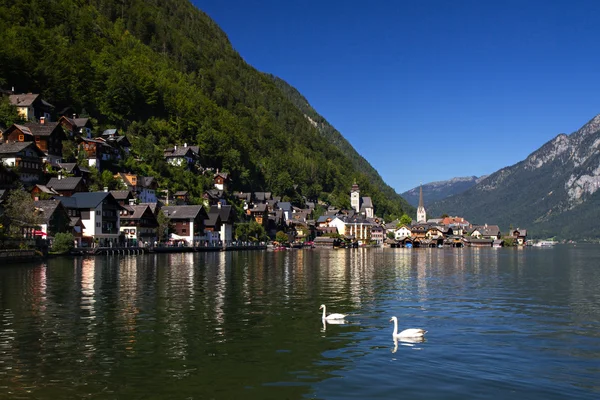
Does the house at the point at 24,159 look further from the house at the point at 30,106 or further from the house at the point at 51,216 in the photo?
the house at the point at 30,106

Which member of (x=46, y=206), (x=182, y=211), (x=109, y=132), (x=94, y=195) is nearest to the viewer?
(x=46, y=206)

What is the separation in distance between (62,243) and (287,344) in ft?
240

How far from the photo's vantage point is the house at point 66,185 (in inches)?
4065

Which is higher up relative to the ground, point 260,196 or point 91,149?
point 91,149

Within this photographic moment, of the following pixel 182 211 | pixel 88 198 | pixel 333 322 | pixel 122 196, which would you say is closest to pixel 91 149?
pixel 122 196

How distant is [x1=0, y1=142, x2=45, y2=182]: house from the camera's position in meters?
96.9

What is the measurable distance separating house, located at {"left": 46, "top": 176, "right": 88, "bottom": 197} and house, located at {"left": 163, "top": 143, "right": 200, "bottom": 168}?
46612 millimetres

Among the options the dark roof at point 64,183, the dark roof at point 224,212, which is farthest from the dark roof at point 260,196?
the dark roof at point 64,183

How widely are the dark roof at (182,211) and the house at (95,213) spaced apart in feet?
75.2

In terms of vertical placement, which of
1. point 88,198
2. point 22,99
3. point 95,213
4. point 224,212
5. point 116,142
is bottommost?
point 95,213

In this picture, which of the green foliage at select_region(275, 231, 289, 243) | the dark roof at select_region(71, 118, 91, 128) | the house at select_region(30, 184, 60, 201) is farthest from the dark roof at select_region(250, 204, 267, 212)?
the house at select_region(30, 184, 60, 201)

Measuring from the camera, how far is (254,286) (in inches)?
1861

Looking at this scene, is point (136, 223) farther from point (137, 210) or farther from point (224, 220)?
point (224, 220)

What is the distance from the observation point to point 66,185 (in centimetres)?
10362
